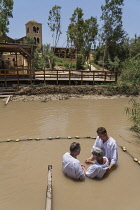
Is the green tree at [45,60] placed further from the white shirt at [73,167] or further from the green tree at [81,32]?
the white shirt at [73,167]

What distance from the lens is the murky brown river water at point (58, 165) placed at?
364 centimetres

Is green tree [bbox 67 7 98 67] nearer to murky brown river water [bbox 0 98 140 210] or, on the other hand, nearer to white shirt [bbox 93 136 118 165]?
murky brown river water [bbox 0 98 140 210]

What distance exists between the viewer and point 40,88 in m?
15.3

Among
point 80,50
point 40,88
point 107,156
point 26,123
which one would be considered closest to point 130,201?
point 107,156

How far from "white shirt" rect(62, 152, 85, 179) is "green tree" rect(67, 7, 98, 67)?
1053 inches

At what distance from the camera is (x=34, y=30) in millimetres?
42531

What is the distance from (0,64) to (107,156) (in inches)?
742

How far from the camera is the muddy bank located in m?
14.5

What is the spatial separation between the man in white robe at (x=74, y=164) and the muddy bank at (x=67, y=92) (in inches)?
394

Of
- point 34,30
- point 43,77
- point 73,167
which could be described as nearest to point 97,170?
point 73,167

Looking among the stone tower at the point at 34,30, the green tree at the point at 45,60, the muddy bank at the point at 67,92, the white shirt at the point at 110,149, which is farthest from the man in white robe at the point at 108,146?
the stone tower at the point at 34,30

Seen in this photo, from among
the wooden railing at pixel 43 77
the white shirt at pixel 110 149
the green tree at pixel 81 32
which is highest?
the green tree at pixel 81 32

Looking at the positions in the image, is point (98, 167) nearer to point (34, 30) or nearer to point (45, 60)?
point (45, 60)

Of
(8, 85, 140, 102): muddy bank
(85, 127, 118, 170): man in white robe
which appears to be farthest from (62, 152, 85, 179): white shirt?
(8, 85, 140, 102): muddy bank
